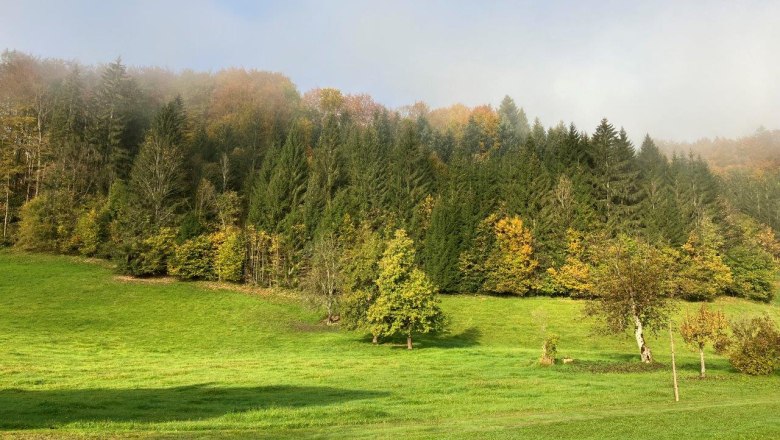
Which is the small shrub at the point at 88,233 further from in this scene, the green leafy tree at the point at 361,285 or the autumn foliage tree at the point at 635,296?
the autumn foliage tree at the point at 635,296

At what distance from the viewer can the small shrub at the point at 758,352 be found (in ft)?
102

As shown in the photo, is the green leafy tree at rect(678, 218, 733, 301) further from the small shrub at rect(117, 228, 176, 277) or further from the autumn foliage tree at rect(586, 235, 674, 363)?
the small shrub at rect(117, 228, 176, 277)

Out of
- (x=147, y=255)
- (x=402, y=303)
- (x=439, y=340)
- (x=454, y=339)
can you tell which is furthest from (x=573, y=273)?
(x=147, y=255)

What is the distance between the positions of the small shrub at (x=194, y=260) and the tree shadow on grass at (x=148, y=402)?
44466 millimetres

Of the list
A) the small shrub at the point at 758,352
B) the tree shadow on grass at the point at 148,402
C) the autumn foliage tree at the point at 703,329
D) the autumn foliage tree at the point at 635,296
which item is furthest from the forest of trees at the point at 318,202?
the small shrub at the point at 758,352

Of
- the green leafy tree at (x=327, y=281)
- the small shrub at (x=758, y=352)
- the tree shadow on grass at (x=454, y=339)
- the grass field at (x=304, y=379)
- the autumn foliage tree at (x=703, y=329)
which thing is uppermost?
the green leafy tree at (x=327, y=281)

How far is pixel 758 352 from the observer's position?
31.3 meters

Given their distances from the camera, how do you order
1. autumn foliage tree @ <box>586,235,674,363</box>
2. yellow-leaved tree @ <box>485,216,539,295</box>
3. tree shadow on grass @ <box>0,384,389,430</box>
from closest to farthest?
tree shadow on grass @ <box>0,384,389,430</box> < autumn foliage tree @ <box>586,235,674,363</box> < yellow-leaved tree @ <box>485,216,539,295</box>

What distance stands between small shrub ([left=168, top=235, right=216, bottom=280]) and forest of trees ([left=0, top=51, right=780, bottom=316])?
0.66ft

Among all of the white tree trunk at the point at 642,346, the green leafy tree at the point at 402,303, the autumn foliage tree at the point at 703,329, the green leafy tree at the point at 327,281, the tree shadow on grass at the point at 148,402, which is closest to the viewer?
the tree shadow on grass at the point at 148,402

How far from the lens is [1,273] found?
62.8 m

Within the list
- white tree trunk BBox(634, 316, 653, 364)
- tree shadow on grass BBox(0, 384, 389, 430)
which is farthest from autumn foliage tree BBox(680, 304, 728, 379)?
tree shadow on grass BBox(0, 384, 389, 430)

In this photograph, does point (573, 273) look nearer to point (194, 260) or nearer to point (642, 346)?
point (642, 346)

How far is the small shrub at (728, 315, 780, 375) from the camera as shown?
31125mm
